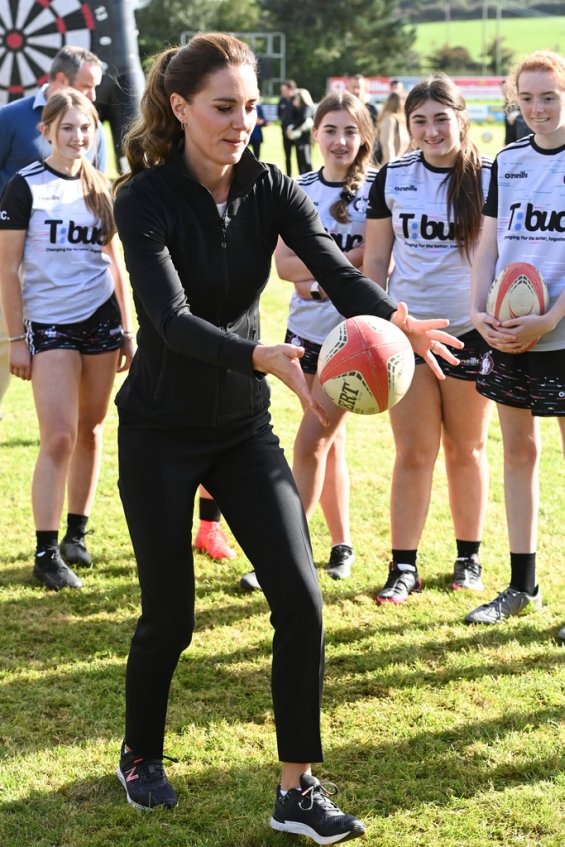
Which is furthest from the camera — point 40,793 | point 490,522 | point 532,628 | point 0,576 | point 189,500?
point 490,522

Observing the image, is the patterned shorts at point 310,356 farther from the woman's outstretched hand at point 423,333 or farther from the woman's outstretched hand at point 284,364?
the woman's outstretched hand at point 284,364

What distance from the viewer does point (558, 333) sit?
473cm

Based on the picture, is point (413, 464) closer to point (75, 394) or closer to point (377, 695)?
point (377, 695)

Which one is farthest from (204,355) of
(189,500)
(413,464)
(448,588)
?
(448,588)

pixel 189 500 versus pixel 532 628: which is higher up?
pixel 189 500

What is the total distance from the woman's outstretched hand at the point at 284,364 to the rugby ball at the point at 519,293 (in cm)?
199

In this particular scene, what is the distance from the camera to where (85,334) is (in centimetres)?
566

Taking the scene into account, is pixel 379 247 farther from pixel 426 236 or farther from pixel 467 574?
pixel 467 574

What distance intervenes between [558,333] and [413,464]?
1057mm

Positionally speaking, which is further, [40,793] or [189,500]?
[40,793]

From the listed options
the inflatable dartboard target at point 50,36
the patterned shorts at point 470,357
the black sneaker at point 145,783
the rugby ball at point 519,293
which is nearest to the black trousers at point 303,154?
the inflatable dartboard target at point 50,36

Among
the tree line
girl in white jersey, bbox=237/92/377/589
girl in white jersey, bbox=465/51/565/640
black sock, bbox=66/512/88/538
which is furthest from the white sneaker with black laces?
the tree line

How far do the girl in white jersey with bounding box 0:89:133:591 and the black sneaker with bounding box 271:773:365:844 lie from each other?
2.56 m

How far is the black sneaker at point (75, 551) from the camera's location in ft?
19.6
